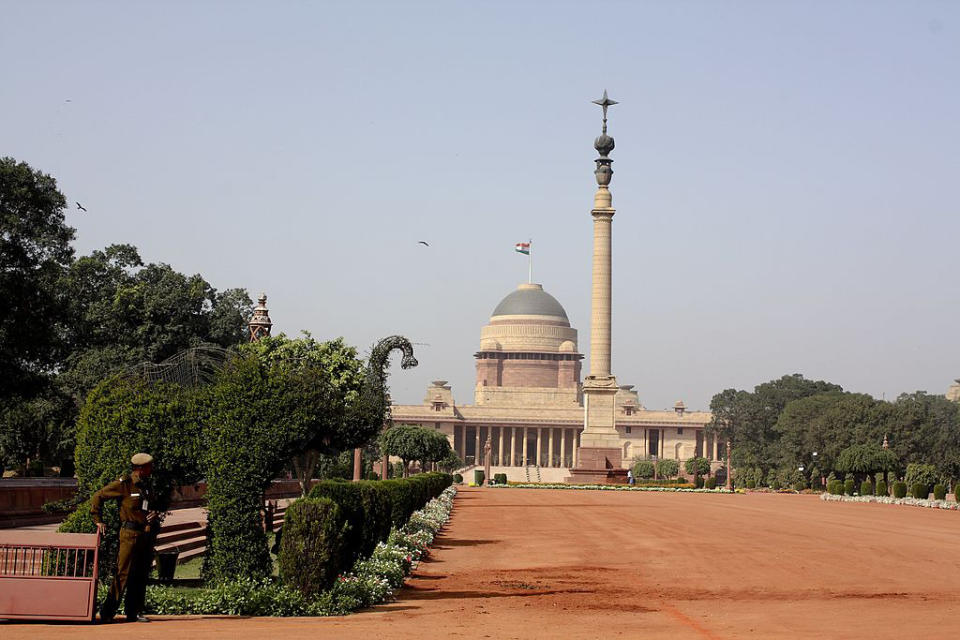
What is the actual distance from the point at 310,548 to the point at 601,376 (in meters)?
68.2

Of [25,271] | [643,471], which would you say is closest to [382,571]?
[25,271]

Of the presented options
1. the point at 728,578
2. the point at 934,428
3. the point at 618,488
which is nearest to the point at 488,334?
the point at 934,428

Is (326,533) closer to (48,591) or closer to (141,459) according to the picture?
(141,459)

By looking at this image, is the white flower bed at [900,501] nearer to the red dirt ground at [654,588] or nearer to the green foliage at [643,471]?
the red dirt ground at [654,588]

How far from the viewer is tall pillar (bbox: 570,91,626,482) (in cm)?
8106

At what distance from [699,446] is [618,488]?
2976 inches

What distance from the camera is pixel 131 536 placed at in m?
13.7

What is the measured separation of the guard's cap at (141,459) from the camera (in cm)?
1404

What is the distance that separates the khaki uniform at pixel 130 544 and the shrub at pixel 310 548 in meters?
1.86

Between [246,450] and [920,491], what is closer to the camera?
[246,450]

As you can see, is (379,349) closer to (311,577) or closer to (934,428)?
(311,577)

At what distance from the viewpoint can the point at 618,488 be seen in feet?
254

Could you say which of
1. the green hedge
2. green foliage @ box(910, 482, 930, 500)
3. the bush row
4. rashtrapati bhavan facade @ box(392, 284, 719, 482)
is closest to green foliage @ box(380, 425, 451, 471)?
green foliage @ box(910, 482, 930, 500)

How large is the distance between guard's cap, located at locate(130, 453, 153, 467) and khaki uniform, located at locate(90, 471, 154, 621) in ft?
0.42
